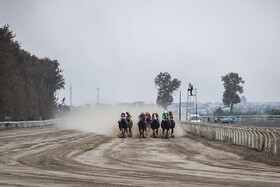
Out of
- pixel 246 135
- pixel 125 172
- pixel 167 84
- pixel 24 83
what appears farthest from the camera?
pixel 167 84

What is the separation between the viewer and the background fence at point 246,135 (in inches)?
614

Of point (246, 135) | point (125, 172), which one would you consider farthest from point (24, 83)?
point (125, 172)

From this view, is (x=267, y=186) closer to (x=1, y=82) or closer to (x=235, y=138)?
(x=235, y=138)

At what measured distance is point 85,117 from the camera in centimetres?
5866

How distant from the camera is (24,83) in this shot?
49844mm

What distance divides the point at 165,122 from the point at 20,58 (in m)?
28.3

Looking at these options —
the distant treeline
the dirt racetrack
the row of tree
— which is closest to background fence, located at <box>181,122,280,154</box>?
the dirt racetrack

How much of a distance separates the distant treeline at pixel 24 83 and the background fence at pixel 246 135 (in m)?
20.1

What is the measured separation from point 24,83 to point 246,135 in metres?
36.5

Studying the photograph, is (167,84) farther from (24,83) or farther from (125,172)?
(125,172)

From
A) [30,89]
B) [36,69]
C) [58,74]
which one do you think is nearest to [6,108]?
[30,89]

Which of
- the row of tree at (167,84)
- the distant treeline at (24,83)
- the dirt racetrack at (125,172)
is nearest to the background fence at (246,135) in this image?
the dirt racetrack at (125,172)

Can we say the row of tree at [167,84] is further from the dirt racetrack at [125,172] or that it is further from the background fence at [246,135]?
the dirt racetrack at [125,172]

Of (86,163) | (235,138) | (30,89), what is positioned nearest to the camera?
(86,163)
